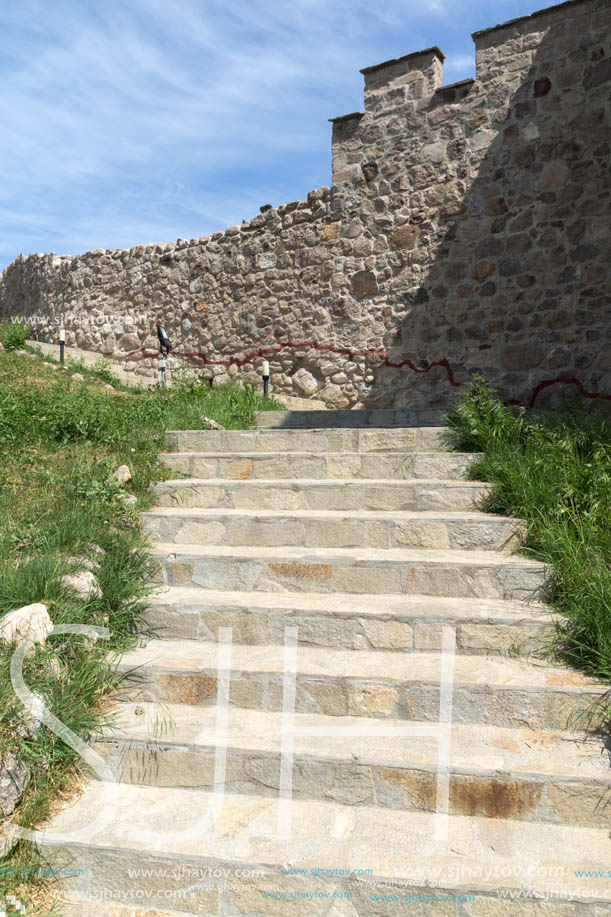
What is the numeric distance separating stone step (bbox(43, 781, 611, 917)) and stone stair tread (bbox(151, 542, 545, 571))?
1247 millimetres

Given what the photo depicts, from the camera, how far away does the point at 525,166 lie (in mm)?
7109

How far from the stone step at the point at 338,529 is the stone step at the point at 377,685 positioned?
82 centimetres

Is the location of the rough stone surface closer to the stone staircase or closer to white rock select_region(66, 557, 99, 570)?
the stone staircase

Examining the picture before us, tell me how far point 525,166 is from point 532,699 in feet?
20.6

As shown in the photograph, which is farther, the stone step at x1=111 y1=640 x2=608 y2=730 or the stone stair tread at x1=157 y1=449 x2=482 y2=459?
the stone stair tread at x1=157 y1=449 x2=482 y2=459

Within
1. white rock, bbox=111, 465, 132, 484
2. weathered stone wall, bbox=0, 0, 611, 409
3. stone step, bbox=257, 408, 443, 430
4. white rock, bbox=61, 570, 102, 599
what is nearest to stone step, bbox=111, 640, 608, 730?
white rock, bbox=61, 570, 102, 599

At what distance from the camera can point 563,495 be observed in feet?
11.7

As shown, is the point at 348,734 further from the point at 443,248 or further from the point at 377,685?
the point at 443,248

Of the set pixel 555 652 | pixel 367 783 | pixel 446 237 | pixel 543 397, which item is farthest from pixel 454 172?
pixel 367 783

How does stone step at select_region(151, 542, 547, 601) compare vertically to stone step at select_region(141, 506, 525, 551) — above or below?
below

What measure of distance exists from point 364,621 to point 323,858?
3.44 feet

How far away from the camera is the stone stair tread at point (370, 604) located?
115 inches

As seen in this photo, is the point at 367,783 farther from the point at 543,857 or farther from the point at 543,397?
the point at 543,397

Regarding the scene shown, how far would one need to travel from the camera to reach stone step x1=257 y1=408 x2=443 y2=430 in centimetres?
596
